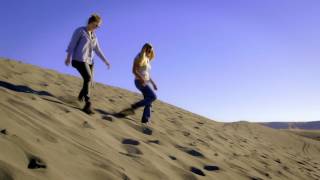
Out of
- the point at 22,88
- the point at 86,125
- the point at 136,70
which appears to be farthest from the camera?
the point at 136,70

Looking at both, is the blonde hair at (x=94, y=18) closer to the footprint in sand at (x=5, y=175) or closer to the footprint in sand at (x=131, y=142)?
the footprint in sand at (x=131, y=142)

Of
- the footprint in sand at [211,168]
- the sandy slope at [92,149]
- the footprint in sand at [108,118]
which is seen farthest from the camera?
the footprint in sand at [108,118]

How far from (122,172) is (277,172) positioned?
383 cm

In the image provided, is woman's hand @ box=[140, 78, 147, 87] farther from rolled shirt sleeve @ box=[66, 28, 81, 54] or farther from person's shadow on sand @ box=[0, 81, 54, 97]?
person's shadow on sand @ box=[0, 81, 54, 97]

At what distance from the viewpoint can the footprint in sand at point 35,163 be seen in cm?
355

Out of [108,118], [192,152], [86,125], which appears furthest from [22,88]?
[192,152]

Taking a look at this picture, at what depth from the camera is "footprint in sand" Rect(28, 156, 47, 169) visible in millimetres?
3547

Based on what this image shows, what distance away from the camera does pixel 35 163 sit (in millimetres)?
3588

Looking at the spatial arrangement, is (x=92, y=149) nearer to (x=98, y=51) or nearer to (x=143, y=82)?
(x=98, y=51)

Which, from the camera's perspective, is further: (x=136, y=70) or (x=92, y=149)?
(x=136, y=70)

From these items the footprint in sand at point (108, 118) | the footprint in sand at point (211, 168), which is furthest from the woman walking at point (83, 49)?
the footprint in sand at point (211, 168)

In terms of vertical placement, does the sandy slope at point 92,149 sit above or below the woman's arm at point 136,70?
below

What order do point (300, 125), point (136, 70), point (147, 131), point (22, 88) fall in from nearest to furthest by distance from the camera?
point (147, 131), point (22, 88), point (136, 70), point (300, 125)

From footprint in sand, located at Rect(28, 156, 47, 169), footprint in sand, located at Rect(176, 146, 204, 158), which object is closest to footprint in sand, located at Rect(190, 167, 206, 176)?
footprint in sand, located at Rect(176, 146, 204, 158)
